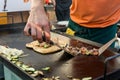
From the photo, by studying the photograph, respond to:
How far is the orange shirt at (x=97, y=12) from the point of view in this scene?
3.56 feet

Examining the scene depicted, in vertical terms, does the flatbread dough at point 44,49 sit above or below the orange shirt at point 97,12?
below

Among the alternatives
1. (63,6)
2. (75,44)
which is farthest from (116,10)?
(63,6)

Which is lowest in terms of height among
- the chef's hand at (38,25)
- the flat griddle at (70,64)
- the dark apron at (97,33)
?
the flat griddle at (70,64)

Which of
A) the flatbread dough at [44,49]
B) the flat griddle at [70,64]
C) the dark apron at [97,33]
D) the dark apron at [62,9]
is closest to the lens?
the flat griddle at [70,64]

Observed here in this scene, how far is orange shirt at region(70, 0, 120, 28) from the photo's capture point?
1.08 m

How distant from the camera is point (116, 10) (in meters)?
1.12

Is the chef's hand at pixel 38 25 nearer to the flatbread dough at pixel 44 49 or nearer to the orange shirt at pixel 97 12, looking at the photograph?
the flatbread dough at pixel 44 49

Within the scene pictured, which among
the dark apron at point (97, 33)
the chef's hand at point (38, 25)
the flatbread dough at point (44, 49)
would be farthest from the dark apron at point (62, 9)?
the chef's hand at point (38, 25)

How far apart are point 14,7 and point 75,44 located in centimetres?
158

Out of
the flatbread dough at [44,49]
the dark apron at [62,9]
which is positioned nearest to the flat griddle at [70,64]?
the flatbread dough at [44,49]

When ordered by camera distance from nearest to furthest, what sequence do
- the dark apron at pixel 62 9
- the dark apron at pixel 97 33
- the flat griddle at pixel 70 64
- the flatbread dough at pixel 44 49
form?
the flat griddle at pixel 70 64 < the flatbread dough at pixel 44 49 < the dark apron at pixel 97 33 < the dark apron at pixel 62 9

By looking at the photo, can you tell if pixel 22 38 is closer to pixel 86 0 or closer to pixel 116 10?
pixel 86 0

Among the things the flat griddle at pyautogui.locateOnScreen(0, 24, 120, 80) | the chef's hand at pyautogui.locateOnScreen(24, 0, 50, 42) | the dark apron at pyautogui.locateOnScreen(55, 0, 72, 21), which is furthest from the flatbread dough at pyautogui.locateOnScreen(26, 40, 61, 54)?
the dark apron at pyautogui.locateOnScreen(55, 0, 72, 21)

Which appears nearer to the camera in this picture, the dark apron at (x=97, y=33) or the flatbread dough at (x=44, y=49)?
the flatbread dough at (x=44, y=49)
